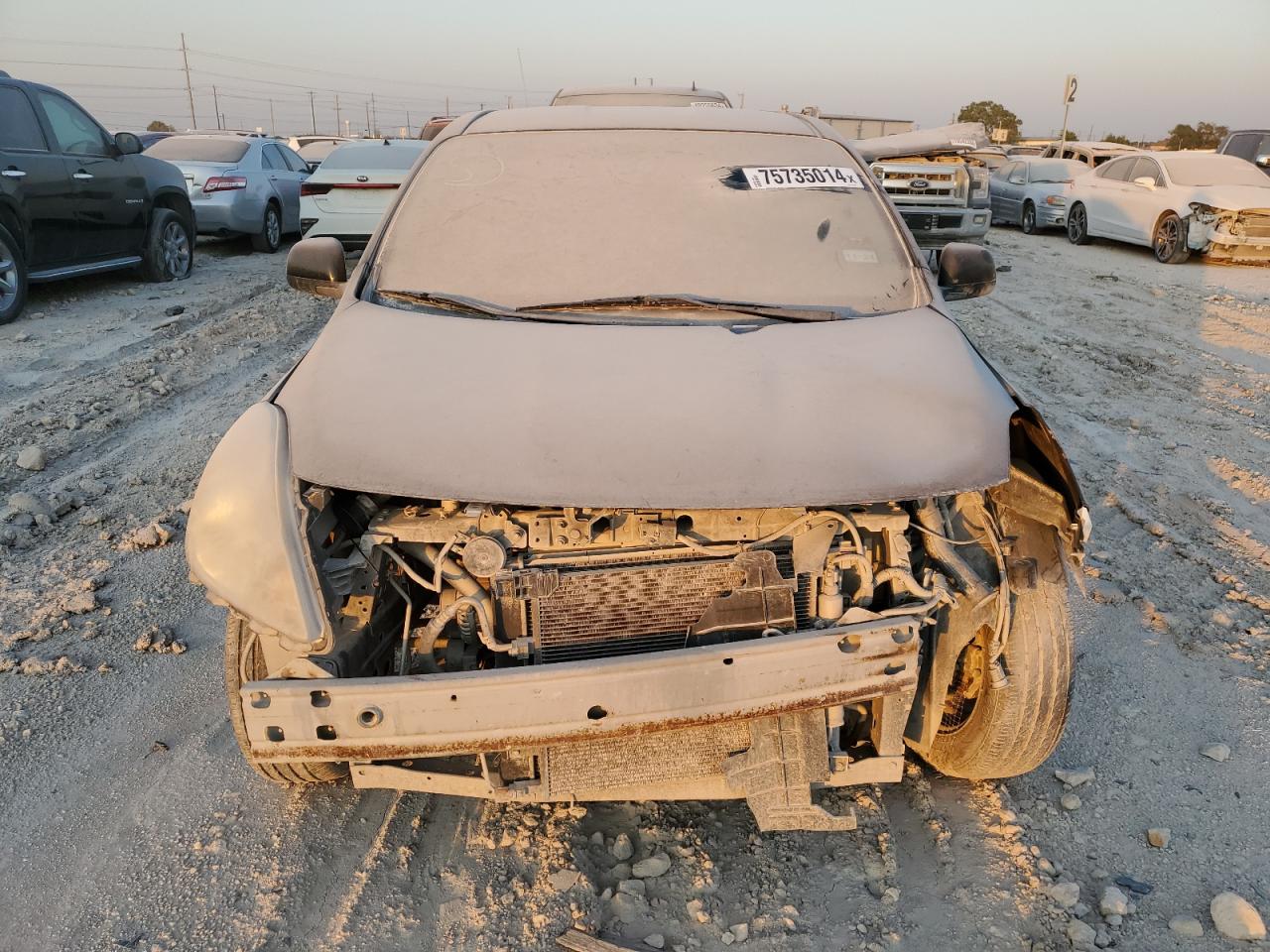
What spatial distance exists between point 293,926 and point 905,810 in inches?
67.8

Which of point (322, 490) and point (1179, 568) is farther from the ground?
point (322, 490)

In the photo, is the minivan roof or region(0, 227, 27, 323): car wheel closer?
the minivan roof

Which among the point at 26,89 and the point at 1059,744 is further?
the point at 26,89

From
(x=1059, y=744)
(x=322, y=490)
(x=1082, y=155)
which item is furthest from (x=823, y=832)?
(x=1082, y=155)

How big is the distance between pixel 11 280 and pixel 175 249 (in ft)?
8.81

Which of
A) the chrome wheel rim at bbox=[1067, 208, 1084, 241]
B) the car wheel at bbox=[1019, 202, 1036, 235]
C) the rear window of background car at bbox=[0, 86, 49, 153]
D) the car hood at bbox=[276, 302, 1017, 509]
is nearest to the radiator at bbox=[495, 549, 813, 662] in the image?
the car hood at bbox=[276, 302, 1017, 509]

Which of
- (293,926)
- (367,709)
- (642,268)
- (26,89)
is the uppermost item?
(26,89)

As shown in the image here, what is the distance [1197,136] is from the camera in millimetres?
42469

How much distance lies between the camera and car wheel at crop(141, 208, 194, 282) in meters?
10.2

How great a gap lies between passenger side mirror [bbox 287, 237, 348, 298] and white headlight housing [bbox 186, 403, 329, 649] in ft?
4.95

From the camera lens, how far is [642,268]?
10.9 ft

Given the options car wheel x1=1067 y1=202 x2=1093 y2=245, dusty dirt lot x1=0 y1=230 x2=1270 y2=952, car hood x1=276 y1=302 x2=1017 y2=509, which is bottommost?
dusty dirt lot x1=0 y1=230 x2=1270 y2=952

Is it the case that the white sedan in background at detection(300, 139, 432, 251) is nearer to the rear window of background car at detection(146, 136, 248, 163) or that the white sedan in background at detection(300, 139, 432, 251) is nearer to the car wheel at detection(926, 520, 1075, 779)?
the rear window of background car at detection(146, 136, 248, 163)

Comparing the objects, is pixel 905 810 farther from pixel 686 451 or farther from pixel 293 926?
pixel 293 926
